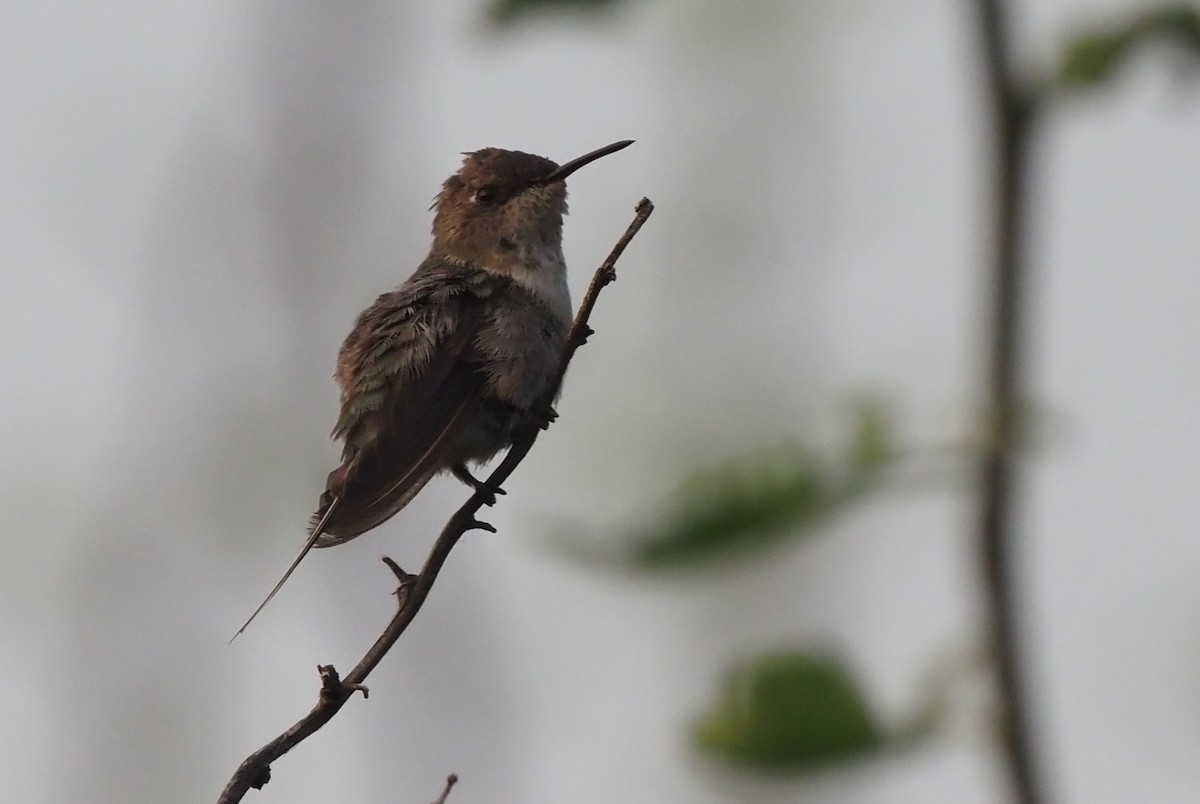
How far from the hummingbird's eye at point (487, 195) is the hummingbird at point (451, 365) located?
206 mm

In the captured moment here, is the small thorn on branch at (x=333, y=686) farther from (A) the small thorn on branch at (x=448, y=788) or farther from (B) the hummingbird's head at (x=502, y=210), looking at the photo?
(B) the hummingbird's head at (x=502, y=210)

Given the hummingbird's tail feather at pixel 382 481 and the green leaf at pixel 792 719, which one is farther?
the hummingbird's tail feather at pixel 382 481

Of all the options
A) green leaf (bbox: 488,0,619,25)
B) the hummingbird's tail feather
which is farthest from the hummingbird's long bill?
green leaf (bbox: 488,0,619,25)

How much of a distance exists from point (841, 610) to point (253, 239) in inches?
153

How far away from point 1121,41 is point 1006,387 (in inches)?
24.9

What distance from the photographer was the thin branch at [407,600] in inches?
96.1

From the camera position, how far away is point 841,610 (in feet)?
24.8

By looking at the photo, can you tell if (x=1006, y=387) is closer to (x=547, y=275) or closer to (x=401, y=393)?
(x=401, y=393)

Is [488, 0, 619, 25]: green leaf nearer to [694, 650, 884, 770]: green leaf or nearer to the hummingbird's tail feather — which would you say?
[694, 650, 884, 770]: green leaf

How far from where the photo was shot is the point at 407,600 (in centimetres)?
298

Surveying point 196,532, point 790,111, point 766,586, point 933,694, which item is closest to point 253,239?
point 196,532

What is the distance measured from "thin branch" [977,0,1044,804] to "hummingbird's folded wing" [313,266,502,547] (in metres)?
2.39

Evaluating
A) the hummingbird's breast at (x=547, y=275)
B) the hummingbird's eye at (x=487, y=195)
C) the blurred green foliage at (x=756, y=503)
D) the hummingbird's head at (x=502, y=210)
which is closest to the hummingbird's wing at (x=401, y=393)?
the hummingbird's breast at (x=547, y=275)

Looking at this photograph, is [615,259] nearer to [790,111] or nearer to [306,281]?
[306,281]
